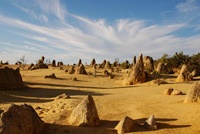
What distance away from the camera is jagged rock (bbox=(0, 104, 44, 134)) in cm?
840

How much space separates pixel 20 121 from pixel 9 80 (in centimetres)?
1292

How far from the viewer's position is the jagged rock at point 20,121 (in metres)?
8.40

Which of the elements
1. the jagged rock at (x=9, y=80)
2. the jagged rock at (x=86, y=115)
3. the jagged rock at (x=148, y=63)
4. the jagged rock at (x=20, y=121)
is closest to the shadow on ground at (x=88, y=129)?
the jagged rock at (x=86, y=115)

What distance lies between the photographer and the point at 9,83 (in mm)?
20859

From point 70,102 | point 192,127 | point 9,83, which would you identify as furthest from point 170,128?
point 9,83

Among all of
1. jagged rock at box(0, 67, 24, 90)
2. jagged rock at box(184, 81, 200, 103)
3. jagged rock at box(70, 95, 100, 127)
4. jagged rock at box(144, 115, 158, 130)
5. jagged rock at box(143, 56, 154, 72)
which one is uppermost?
jagged rock at box(143, 56, 154, 72)

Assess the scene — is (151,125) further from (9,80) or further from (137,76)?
(137,76)

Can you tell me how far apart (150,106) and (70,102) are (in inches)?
164

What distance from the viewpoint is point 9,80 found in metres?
21.0

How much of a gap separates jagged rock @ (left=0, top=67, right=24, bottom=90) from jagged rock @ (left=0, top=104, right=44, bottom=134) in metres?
11.7

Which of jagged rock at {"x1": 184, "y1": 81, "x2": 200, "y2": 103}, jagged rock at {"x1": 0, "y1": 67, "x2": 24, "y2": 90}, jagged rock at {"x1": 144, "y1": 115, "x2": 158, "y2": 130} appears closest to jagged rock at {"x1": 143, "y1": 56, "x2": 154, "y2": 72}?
jagged rock at {"x1": 0, "y1": 67, "x2": 24, "y2": 90}

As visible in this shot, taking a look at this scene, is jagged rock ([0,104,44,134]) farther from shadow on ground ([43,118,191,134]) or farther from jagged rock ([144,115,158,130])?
jagged rock ([144,115,158,130])

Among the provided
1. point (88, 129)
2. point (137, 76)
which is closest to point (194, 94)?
point (88, 129)

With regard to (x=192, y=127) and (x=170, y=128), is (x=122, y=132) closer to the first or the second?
(x=170, y=128)
